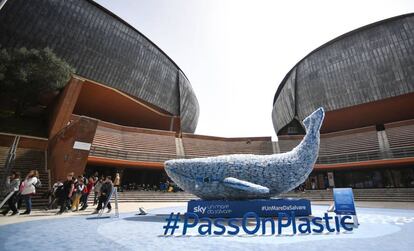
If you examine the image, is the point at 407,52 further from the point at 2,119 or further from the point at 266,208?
the point at 2,119

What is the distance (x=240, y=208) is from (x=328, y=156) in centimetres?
2239

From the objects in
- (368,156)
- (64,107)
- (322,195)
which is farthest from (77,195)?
(368,156)

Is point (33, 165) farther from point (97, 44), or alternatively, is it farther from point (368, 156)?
point (368, 156)

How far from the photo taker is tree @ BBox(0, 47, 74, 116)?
2145 centimetres

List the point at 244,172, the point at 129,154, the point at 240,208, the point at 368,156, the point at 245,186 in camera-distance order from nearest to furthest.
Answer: the point at 245,186 < the point at 240,208 < the point at 244,172 < the point at 129,154 < the point at 368,156

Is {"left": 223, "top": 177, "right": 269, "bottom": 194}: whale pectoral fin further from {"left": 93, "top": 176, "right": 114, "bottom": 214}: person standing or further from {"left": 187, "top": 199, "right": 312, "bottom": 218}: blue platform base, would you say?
{"left": 93, "top": 176, "right": 114, "bottom": 214}: person standing

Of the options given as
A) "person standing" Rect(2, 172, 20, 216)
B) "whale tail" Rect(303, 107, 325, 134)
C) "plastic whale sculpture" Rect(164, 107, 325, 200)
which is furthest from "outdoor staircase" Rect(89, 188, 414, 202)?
"whale tail" Rect(303, 107, 325, 134)

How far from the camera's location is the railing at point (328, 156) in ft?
76.3

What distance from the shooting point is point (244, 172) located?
9039mm

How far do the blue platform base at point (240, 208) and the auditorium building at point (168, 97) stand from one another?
48.0 ft

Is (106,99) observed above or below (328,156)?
above

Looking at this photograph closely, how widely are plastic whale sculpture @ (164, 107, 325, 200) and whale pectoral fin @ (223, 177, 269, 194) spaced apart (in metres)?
0.24

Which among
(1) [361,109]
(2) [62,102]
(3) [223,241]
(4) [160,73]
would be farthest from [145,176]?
(1) [361,109]

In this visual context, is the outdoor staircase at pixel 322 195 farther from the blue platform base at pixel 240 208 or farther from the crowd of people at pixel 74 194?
the blue platform base at pixel 240 208
